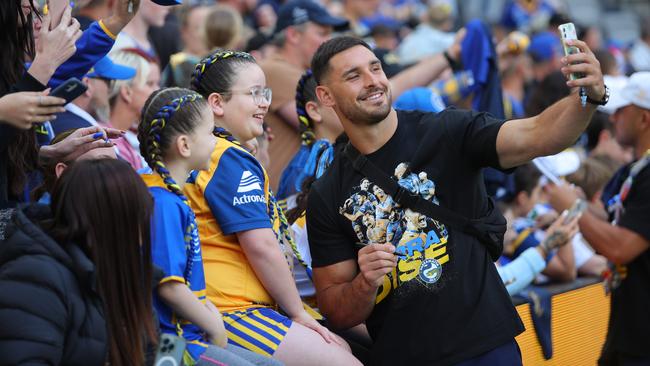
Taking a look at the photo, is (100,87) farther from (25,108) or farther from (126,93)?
(25,108)

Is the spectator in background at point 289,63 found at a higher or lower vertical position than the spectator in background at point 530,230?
higher

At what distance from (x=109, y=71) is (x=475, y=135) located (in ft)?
7.87

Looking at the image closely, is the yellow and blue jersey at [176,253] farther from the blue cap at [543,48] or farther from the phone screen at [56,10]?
the blue cap at [543,48]

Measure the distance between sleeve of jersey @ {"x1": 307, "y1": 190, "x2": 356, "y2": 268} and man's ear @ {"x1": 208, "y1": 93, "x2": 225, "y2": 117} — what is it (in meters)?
0.66

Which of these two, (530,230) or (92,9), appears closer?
(92,9)

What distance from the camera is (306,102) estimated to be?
18.7ft

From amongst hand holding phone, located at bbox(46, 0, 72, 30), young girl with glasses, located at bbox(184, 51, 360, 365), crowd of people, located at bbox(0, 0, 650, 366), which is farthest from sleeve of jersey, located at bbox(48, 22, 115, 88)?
young girl with glasses, located at bbox(184, 51, 360, 365)

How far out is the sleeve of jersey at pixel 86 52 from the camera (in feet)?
14.9

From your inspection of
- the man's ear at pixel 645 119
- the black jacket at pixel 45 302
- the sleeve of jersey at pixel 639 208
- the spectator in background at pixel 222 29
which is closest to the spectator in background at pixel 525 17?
the spectator in background at pixel 222 29

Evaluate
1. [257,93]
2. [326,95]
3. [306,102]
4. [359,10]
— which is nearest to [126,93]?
[306,102]

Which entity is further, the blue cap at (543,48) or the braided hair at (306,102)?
the blue cap at (543,48)

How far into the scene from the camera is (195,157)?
162 inches

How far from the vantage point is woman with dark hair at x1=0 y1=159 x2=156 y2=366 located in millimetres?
3160

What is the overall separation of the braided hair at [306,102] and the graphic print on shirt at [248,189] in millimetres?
1224
